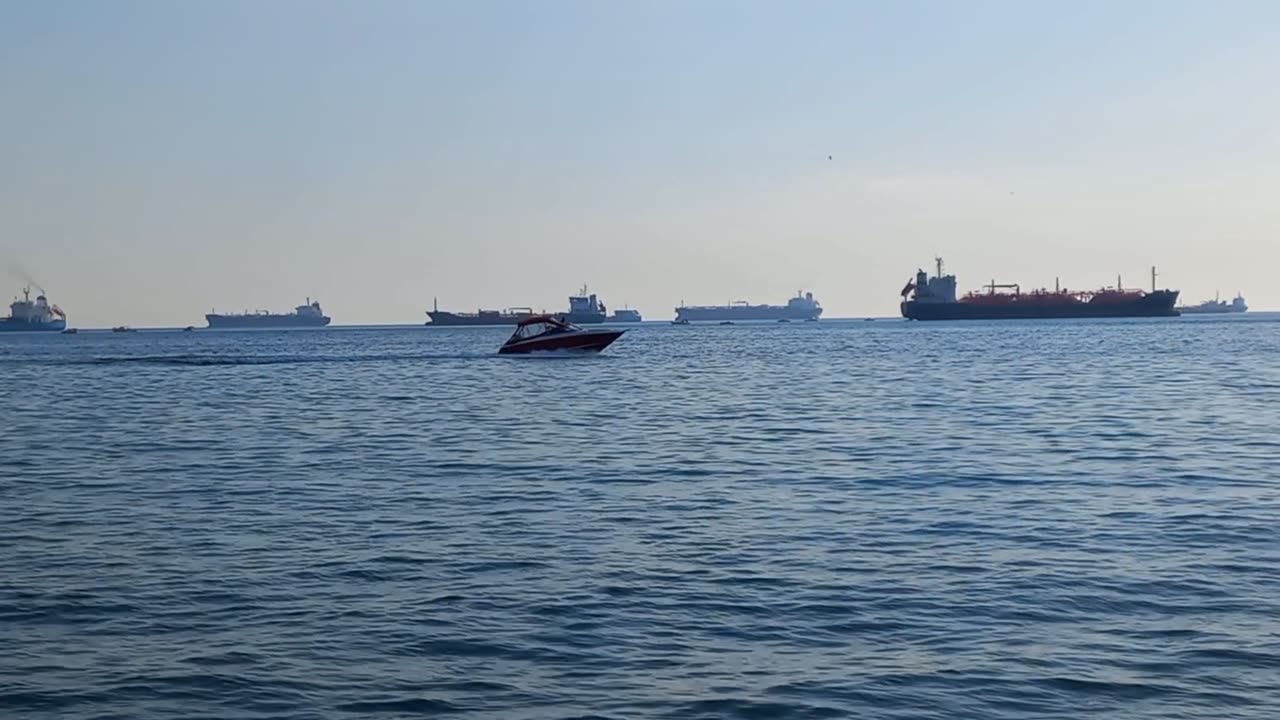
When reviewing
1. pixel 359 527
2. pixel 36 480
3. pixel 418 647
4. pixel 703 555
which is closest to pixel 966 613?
pixel 703 555

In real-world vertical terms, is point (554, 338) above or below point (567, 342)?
above

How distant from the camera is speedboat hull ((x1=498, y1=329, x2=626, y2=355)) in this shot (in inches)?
3088

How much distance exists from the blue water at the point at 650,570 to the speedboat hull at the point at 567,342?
140ft

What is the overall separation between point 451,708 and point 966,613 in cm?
512

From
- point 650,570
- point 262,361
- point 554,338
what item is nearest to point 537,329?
point 554,338

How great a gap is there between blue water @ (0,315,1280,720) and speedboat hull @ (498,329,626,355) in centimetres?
4256

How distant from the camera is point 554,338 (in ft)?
258

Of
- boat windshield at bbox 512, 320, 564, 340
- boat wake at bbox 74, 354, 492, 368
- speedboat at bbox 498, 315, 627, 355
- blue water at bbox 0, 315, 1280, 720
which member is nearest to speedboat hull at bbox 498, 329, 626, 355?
speedboat at bbox 498, 315, 627, 355

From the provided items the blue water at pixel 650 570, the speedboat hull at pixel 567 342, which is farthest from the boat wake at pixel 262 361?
the blue water at pixel 650 570

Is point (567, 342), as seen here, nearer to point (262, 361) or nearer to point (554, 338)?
point (554, 338)

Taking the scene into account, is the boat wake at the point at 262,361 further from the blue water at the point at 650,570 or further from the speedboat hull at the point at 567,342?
the blue water at the point at 650,570

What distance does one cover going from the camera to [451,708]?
10836 millimetres

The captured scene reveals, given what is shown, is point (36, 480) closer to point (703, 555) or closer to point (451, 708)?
point (703, 555)

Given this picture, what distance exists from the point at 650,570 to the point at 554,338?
63.1 m
